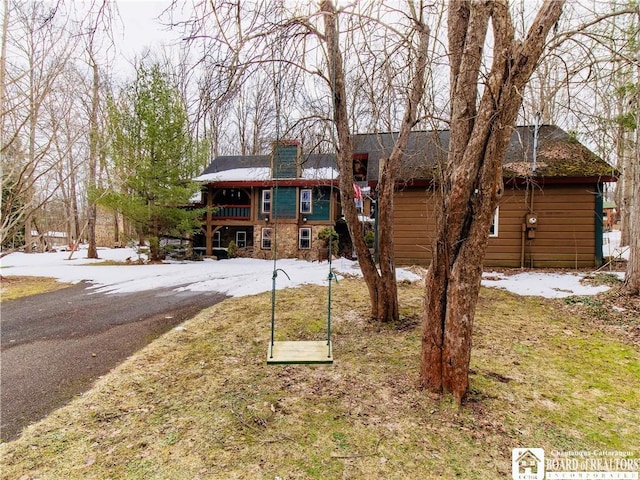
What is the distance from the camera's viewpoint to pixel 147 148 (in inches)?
511

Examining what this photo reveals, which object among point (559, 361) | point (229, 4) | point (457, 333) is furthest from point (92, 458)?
point (559, 361)

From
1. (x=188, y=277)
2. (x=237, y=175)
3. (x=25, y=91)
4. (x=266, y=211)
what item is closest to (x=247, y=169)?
(x=237, y=175)

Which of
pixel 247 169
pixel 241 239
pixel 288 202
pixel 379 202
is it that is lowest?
pixel 241 239

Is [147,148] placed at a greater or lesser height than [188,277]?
greater

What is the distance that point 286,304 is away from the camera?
6285mm

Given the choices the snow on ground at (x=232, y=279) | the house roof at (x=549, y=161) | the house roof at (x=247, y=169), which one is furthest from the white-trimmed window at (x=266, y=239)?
the house roof at (x=549, y=161)

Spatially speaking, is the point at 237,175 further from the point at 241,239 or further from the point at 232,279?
the point at 232,279

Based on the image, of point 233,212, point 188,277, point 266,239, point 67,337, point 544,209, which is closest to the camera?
point 67,337

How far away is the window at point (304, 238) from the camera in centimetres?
1527

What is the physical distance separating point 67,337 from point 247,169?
44.5 ft

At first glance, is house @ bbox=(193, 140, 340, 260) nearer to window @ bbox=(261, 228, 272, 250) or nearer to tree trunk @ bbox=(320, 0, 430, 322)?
window @ bbox=(261, 228, 272, 250)

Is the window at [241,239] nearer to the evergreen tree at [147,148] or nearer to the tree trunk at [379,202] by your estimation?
the evergreen tree at [147,148]

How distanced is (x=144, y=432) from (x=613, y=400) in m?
4.02

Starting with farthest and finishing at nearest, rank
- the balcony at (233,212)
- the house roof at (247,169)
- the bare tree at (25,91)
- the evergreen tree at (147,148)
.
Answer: the balcony at (233,212), the house roof at (247,169), the evergreen tree at (147,148), the bare tree at (25,91)
